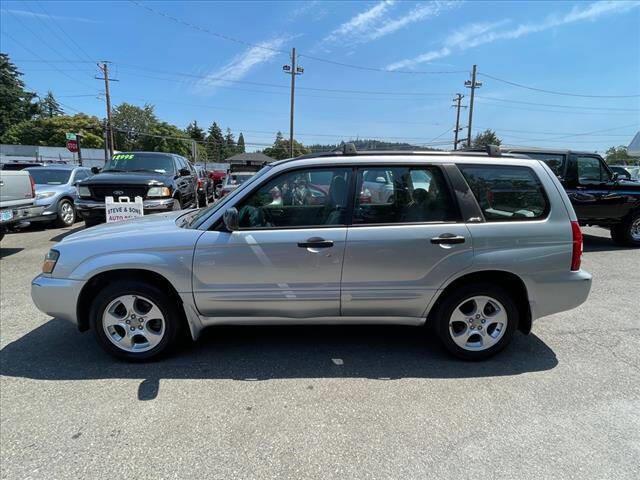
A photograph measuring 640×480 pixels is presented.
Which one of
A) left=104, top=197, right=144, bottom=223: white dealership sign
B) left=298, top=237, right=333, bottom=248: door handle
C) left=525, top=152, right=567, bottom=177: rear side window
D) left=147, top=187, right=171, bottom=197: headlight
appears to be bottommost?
left=104, top=197, right=144, bottom=223: white dealership sign

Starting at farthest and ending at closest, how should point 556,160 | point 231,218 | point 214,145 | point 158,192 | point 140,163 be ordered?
point 214,145
point 140,163
point 556,160
point 158,192
point 231,218

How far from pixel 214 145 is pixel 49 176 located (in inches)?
4413

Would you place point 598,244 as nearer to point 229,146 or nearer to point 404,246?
point 404,246

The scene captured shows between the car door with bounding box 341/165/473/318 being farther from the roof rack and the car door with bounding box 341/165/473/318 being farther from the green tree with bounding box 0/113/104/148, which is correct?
the green tree with bounding box 0/113/104/148

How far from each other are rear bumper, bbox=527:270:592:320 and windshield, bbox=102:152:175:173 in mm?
8076

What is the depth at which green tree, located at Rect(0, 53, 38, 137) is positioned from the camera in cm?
7211

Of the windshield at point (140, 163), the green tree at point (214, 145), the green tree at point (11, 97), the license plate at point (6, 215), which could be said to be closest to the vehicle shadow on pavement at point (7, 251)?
the license plate at point (6, 215)

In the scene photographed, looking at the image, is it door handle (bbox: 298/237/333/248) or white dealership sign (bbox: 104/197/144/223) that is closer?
door handle (bbox: 298/237/333/248)

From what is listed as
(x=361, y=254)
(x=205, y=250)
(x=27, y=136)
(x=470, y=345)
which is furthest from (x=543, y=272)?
(x=27, y=136)

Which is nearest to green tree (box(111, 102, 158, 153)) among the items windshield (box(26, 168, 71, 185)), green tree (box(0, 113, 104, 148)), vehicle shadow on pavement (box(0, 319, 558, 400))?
green tree (box(0, 113, 104, 148))

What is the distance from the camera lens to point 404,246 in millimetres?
3094

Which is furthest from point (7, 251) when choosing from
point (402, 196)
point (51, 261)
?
point (402, 196)

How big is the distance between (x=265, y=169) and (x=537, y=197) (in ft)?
7.84

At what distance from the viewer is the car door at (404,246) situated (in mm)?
3102
